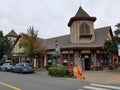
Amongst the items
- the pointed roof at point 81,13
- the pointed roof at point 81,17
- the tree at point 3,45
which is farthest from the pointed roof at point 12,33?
the pointed roof at point 81,13

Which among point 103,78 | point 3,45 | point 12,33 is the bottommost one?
point 103,78

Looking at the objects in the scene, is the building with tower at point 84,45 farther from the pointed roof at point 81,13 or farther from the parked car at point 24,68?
the parked car at point 24,68

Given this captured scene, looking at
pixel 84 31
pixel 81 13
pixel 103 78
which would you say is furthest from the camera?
pixel 81 13

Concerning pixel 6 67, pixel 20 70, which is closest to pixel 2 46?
pixel 6 67

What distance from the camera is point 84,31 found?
3650 centimetres

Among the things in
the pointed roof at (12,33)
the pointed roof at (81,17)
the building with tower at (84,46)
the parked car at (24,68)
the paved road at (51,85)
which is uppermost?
the pointed roof at (12,33)

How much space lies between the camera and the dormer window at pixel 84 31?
1427 inches

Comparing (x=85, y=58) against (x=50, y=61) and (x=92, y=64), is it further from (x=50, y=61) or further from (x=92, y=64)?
(x=50, y=61)

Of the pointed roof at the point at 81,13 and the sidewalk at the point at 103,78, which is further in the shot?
the pointed roof at the point at 81,13

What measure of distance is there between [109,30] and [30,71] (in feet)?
49.7

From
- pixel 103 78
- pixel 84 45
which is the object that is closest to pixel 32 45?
pixel 84 45

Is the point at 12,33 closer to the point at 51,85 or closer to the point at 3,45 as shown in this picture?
the point at 3,45

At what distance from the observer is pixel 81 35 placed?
36094mm

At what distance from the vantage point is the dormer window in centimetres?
3625
